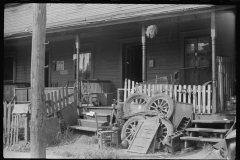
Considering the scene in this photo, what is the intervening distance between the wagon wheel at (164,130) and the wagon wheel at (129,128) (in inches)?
26.4

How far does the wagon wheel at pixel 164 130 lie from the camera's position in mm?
8023

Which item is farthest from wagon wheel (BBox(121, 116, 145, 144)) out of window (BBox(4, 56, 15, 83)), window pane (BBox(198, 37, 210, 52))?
window (BBox(4, 56, 15, 83))

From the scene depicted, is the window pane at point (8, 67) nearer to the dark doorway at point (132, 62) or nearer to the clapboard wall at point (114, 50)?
the clapboard wall at point (114, 50)

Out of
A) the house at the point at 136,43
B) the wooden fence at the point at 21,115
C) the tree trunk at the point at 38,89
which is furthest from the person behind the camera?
the wooden fence at the point at 21,115

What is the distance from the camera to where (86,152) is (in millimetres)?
7695

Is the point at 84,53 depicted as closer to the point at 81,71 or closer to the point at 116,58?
the point at 81,71

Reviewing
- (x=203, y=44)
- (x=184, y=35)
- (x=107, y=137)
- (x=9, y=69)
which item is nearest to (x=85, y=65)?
(x=184, y=35)

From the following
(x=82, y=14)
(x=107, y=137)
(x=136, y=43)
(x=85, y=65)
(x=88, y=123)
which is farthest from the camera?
(x=85, y=65)

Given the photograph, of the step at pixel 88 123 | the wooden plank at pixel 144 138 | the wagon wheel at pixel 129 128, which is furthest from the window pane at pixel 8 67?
the wooden plank at pixel 144 138

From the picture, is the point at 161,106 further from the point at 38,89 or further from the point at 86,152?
the point at 38,89

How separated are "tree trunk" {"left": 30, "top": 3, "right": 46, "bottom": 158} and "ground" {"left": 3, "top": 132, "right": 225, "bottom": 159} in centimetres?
101

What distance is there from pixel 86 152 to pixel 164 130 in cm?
225

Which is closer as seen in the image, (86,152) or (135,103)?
(86,152)

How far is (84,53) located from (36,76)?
800 centimetres
